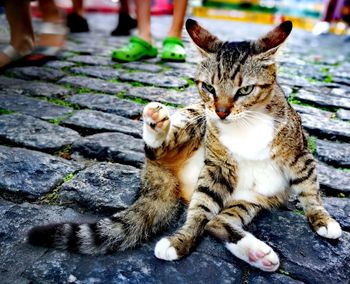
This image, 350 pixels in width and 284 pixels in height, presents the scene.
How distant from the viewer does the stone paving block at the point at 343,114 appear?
300cm

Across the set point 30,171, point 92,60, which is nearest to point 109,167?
point 30,171

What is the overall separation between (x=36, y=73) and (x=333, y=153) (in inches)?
113

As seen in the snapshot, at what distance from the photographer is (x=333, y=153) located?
2.44 m

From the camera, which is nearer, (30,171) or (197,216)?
(197,216)

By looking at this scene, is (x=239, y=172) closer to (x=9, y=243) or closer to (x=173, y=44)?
(x=9, y=243)

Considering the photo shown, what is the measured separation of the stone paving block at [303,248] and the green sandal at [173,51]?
2905 mm

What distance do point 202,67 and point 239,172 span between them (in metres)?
0.60

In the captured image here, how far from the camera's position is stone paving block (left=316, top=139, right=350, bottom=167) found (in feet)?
7.71

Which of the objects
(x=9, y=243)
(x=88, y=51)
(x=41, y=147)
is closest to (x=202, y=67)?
(x=41, y=147)

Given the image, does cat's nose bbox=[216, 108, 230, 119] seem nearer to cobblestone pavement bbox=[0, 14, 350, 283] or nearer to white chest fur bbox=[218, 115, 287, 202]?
white chest fur bbox=[218, 115, 287, 202]

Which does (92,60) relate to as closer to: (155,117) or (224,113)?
(155,117)

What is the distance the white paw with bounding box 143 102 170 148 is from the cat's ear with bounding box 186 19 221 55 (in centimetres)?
40

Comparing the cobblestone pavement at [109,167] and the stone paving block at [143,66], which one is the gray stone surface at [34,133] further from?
the stone paving block at [143,66]

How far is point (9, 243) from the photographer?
1518mm
